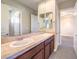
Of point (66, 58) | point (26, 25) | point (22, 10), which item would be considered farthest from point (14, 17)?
point (66, 58)

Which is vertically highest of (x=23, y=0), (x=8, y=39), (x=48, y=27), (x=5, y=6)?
(x=23, y=0)

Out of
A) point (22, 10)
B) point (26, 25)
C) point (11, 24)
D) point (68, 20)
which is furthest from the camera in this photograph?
point (68, 20)

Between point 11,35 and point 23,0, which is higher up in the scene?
point 23,0

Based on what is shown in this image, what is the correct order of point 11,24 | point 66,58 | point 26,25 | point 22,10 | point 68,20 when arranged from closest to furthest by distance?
point 11,24, point 22,10, point 26,25, point 66,58, point 68,20

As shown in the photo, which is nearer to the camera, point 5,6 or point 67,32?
point 5,6

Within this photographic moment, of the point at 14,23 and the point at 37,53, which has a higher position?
the point at 14,23

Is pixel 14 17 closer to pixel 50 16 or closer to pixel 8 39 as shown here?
pixel 8 39

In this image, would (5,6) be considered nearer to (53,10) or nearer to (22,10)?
(22,10)

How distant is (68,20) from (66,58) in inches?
320

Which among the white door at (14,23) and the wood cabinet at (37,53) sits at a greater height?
the white door at (14,23)

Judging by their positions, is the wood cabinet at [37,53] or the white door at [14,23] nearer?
the wood cabinet at [37,53]

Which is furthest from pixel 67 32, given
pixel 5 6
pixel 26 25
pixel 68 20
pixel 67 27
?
pixel 5 6

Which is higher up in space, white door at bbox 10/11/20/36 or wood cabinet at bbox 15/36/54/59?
white door at bbox 10/11/20/36

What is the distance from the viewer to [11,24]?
175 centimetres
